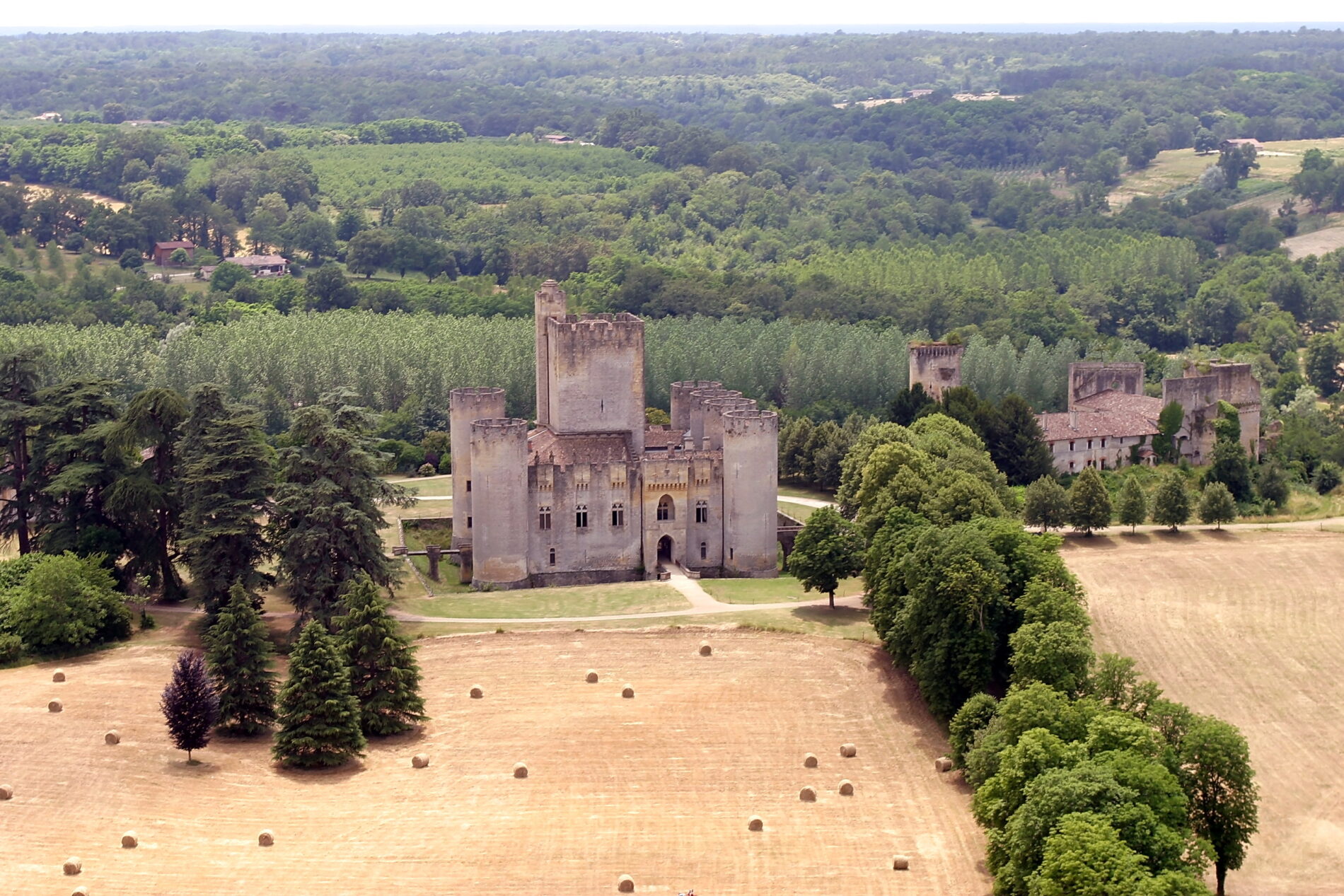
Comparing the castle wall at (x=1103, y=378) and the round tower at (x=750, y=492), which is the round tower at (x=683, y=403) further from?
the castle wall at (x=1103, y=378)

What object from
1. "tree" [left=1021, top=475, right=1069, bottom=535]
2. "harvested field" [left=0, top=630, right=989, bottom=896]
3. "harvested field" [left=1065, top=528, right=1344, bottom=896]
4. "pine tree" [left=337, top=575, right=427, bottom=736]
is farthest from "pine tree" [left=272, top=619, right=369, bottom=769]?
"tree" [left=1021, top=475, right=1069, bottom=535]

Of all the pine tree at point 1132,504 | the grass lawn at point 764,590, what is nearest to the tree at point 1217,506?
the pine tree at point 1132,504

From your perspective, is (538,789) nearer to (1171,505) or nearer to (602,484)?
(602,484)

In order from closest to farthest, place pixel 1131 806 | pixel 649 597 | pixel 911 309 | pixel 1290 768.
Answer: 1. pixel 1131 806
2. pixel 1290 768
3. pixel 649 597
4. pixel 911 309

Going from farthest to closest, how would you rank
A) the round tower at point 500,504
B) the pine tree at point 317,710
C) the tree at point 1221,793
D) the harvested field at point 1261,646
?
1. the round tower at point 500,504
2. the pine tree at point 317,710
3. the harvested field at point 1261,646
4. the tree at point 1221,793

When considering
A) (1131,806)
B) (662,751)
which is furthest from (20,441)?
(1131,806)

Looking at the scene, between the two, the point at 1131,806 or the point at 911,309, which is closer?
the point at 1131,806

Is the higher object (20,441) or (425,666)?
(20,441)

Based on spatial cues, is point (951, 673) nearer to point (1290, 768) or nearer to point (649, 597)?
point (1290, 768)
